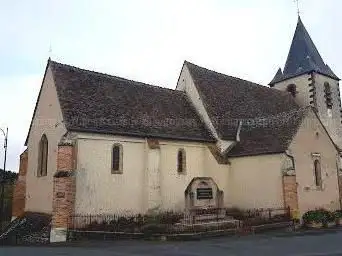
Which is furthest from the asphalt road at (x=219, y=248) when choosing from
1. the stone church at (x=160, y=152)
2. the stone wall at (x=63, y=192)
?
the stone church at (x=160, y=152)

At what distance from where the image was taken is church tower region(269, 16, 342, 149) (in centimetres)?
3694

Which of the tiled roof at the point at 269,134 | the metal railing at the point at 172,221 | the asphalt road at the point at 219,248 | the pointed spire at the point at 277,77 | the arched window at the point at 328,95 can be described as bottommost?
the asphalt road at the point at 219,248

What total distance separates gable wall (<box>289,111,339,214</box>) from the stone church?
68 mm

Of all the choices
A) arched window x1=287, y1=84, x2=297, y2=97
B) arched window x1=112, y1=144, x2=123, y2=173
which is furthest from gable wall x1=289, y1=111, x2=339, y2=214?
arched window x1=287, y1=84, x2=297, y2=97

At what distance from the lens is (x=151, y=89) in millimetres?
29297

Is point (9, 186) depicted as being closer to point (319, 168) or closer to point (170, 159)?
point (170, 159)

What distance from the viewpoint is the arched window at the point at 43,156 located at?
24.2 metres

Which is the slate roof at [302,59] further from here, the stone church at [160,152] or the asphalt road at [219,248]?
the asphalt road at [219,248]

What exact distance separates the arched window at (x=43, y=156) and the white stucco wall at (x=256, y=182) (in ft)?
40.2

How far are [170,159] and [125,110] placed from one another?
4333 millimetres

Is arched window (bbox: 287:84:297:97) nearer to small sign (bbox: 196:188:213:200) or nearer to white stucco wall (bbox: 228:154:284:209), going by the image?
white stucco wall (bbox: 228:154:284:209)

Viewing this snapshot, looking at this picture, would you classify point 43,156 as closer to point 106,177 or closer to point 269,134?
point 106,177

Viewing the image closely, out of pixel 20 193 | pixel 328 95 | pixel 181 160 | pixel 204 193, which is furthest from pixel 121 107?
pixel 328 95

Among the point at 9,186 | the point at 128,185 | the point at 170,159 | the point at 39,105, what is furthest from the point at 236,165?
the point at 9,186
